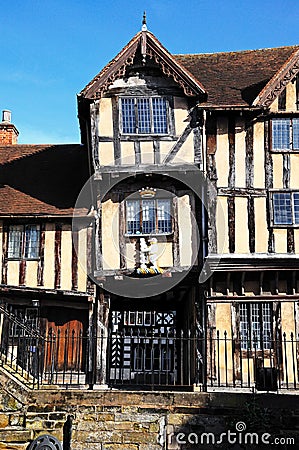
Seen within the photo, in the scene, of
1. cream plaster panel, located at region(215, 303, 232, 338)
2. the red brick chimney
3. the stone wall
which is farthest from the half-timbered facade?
the red brick chimney

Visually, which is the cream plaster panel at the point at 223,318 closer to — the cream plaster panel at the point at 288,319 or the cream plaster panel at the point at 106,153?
the cream plaster panel at the point at 288,319

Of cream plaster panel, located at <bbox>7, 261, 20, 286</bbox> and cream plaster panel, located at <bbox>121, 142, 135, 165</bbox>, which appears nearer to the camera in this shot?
cream plaster panel, located at <bbox>121, 142, 135, 165</bbox>

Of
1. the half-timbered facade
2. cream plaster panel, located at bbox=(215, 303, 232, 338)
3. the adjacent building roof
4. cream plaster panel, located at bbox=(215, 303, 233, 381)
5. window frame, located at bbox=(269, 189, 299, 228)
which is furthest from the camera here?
the adjacent building roof

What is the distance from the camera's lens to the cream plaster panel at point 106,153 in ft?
55.1

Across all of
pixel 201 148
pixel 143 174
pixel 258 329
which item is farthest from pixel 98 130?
pixel 258 329

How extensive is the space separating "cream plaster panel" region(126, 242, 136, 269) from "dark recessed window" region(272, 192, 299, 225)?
3978 millimetres

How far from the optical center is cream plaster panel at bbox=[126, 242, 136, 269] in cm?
1669

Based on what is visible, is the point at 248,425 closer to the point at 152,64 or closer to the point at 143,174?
the point at 143,174

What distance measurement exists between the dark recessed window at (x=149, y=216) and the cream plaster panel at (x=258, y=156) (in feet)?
8.46

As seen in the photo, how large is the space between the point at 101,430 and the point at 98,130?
898 cm

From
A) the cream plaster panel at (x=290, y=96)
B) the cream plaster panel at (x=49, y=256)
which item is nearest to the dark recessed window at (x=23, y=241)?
the cream plaster panel at (x=49, y=256)

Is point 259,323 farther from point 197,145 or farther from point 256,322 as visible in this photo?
point 197,145

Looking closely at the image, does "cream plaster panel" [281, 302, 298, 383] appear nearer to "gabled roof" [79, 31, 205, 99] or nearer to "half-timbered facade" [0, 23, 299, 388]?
"half-timbered facade" [0, 23, 299, 388]

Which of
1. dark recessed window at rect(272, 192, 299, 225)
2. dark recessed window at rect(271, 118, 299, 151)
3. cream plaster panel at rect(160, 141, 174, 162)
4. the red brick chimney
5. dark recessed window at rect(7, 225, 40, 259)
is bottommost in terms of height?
dark recessed window at rect(7, 225, 40, 259)
